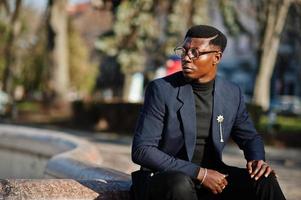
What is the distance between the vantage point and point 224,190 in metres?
3.91

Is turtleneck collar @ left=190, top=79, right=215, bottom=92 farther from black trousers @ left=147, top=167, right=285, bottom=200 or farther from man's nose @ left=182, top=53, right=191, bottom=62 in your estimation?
black trousers @ left=147, top=167, right=285, bottom=200

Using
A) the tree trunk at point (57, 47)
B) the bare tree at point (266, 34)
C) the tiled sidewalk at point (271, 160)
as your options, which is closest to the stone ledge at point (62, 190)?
the tiled sidewalk at point (271, 160)

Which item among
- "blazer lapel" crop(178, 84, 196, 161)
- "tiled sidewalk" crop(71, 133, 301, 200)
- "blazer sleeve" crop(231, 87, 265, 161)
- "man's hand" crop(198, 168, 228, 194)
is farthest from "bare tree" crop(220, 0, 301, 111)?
"man's hand" crop(198, 168, 228, 194)

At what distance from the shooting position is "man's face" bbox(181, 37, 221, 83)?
390 cm

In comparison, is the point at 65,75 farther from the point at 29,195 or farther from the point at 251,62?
the point at 251,62

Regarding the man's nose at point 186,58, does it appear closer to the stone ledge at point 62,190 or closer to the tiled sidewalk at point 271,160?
the stone ledge at point 62,190

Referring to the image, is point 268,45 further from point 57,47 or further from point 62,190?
point 62,190

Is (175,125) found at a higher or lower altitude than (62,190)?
higher

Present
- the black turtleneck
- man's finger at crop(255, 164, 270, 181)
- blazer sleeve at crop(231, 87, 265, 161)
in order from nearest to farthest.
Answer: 1. man's finger at crop(255, 164, 270, 181)
2. the black turtleneck
3. blazer sleeve at crop(231, 87, 265, 161)

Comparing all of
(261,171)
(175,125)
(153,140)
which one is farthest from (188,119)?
(261,171)

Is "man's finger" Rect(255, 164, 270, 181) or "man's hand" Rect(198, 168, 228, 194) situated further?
"man's finger" Rect(255, 164, 270, 181)

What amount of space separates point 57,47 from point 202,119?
23834 mm

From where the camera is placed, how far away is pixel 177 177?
3539mm

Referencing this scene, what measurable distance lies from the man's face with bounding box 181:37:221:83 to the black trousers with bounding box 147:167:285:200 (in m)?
0.54
